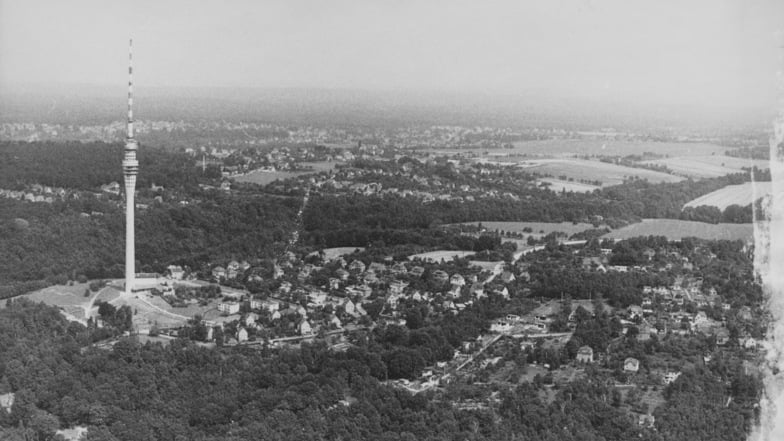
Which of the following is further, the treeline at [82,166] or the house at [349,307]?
the treeline at [82,166]

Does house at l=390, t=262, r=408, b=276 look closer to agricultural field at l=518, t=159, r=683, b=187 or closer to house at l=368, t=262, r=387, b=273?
house at l=368, t=262, r=387, b=273

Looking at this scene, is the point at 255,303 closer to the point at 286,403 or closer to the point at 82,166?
the point at 286,403

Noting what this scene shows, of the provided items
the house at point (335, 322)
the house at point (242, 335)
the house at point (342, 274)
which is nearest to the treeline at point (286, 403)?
the house at point (242, 335)

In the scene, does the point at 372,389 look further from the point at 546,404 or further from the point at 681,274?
the point at 681,274

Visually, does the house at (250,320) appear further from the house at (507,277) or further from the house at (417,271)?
the house at (507,277)

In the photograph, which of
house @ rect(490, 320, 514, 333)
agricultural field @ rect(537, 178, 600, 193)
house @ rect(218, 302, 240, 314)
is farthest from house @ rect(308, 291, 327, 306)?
agricultural field @ rect(537, 178, 600, 193)

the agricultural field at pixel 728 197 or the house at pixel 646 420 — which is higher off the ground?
the agricultural field at pixel 728 197

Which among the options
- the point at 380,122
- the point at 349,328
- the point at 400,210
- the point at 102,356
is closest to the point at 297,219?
the point at 400,210
